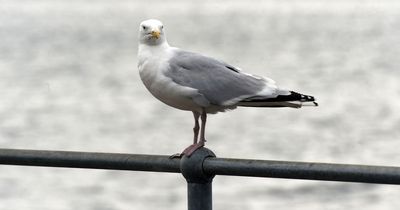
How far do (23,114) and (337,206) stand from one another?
7967 mm

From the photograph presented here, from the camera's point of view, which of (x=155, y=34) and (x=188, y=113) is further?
(x=188, y=113)

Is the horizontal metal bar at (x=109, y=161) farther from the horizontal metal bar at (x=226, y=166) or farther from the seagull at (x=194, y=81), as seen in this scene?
the seagull at (x=194, y=81)

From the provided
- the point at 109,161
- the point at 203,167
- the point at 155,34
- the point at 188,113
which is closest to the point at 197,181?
the point at 203,167

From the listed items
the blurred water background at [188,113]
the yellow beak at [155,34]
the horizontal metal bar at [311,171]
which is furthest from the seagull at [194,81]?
the blurred water background at [188,113]

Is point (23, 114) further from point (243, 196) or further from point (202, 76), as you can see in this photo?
point (202, 76)

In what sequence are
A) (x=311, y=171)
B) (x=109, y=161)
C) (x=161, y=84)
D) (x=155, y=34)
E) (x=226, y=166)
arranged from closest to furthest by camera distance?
(x=311, y=171), (x=226, y=166), (x=109, y=161), (x=161, y=84), (x=155, y=34)

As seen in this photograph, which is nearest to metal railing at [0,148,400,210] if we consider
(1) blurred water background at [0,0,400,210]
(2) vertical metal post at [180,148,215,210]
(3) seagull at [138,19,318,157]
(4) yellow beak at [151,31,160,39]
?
(2) vertical metal post at [180,148,215,210]

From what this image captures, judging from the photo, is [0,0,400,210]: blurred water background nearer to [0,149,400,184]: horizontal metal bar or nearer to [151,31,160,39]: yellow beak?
[151,31,160,39]: yellow beak

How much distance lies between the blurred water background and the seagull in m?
7.73

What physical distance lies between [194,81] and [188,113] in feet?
47.8

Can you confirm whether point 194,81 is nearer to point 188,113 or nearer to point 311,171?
point 311,171

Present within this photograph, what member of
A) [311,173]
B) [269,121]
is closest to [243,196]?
[269,121]

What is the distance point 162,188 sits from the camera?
11.9 meters

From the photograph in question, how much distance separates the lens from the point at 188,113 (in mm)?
17969
